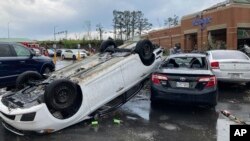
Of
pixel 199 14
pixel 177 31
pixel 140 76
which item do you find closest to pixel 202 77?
pixel 140 76

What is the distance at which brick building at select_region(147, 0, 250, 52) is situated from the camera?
97.2 feet

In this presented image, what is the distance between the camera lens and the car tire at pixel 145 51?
27.3ft

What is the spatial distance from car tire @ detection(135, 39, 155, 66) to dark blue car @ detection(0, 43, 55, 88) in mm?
4772

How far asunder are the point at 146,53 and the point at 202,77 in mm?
1725

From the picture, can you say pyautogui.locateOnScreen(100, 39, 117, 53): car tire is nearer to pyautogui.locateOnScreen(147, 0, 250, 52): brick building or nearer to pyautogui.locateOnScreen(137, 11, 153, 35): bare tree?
pyautogui.locateOnScreen(147, 0, 250, 52): brick building

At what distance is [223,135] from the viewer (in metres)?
6.27

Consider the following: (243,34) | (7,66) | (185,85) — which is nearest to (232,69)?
(185,85)

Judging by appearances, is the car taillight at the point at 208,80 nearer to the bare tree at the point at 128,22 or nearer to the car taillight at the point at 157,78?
the car taillight at the point at 157,78

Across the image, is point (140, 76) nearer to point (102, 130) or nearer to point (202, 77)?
point (202, 77)

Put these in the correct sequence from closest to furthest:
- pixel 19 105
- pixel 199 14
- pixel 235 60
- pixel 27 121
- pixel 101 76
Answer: pixel 27 121
pixel 19 105
pixel 101 76
pixel 235 60
pixel 199 14

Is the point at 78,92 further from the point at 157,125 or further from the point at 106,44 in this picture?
the point at 106,44

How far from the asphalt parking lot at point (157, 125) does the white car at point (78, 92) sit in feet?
0.83

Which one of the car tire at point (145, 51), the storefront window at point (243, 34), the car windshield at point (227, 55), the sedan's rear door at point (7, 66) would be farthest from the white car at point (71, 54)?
the car tire at point (145, 51)

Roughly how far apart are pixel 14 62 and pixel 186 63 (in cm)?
578
